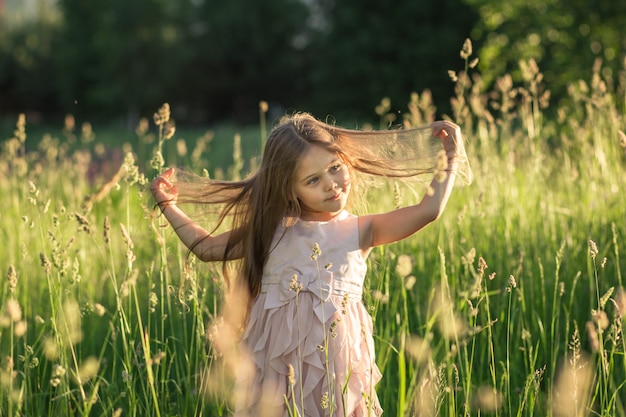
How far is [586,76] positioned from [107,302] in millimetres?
14384

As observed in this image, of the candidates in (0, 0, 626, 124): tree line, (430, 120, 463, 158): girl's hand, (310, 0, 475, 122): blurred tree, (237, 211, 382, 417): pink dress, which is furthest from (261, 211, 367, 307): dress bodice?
(310, 0, 475, 122): blurred tree

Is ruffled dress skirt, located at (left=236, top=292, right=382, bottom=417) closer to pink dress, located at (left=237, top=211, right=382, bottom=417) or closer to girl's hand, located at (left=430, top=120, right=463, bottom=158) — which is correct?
pink dress, located at (left=237, top=211, right=382, bottom=417)

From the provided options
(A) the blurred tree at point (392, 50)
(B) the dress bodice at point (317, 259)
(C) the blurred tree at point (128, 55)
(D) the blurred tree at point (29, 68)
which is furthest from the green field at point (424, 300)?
(D) the blurred tree at point (29, 68)

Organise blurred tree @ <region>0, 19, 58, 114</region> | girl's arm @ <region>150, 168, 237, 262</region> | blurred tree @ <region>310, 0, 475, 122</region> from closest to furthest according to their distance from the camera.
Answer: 1. girl's arm @ <region>150, 168, 237, 262</region>
2. blurred tree @ <region>310, 0, 475, 122</region>
3. blurred tree @ <region>0, 19, 58, 114</region>

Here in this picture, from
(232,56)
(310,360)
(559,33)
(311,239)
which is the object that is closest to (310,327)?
(310,360)

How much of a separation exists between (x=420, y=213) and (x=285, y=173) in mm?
400

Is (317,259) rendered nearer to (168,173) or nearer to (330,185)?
(330,185)

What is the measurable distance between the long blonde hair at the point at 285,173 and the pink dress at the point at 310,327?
0.18 feet

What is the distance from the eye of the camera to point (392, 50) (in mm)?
30141

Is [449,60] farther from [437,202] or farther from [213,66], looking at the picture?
[437,202]

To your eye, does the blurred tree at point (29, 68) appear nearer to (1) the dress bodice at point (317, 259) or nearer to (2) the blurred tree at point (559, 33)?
(2) the blurred tree at point (559, 33)

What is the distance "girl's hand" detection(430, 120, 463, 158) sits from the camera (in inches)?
92.8

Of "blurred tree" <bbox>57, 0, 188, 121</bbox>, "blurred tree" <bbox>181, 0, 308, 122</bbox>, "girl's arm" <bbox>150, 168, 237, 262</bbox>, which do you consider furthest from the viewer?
"blurred tree" <bbox>181, 0, 308, 122</bbox>

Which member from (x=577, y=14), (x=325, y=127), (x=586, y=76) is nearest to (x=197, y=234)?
(x=325, y=127)
